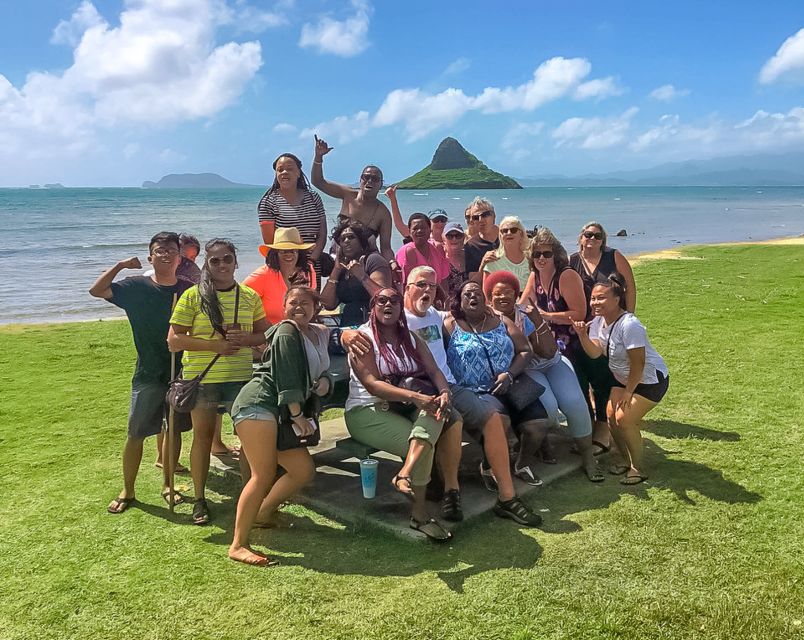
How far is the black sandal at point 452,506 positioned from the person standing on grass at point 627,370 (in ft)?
4.94

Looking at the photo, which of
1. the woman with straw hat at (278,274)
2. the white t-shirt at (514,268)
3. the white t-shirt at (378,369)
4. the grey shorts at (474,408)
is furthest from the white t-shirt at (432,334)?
the white t-shirt at (514,268)

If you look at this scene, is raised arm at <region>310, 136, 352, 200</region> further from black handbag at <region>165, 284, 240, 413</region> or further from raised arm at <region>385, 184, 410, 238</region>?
black handbag at <region>165, 284, 240, 413</region>

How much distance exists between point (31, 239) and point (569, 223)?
38.2 m

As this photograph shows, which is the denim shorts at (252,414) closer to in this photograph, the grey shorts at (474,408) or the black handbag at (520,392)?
the grey shorts at (474,408)

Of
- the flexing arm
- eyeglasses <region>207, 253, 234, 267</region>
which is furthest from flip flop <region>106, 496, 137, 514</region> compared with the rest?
the flexing arm

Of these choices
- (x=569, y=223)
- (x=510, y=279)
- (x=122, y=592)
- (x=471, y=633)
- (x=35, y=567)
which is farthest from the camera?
(x=569, y=223)

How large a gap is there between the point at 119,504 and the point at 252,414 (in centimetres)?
169

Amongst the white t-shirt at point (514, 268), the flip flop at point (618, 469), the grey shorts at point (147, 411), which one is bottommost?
the flip flop at point (618, 469)

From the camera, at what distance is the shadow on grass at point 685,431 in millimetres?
6328

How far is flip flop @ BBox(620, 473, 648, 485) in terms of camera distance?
534 centimetres

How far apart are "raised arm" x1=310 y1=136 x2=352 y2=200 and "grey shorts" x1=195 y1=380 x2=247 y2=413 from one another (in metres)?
2.99

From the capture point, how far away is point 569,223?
53.0m

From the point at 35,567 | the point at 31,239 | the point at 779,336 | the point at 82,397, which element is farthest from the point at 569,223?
the point at 35,567

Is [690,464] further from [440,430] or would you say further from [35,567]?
[35,567]
